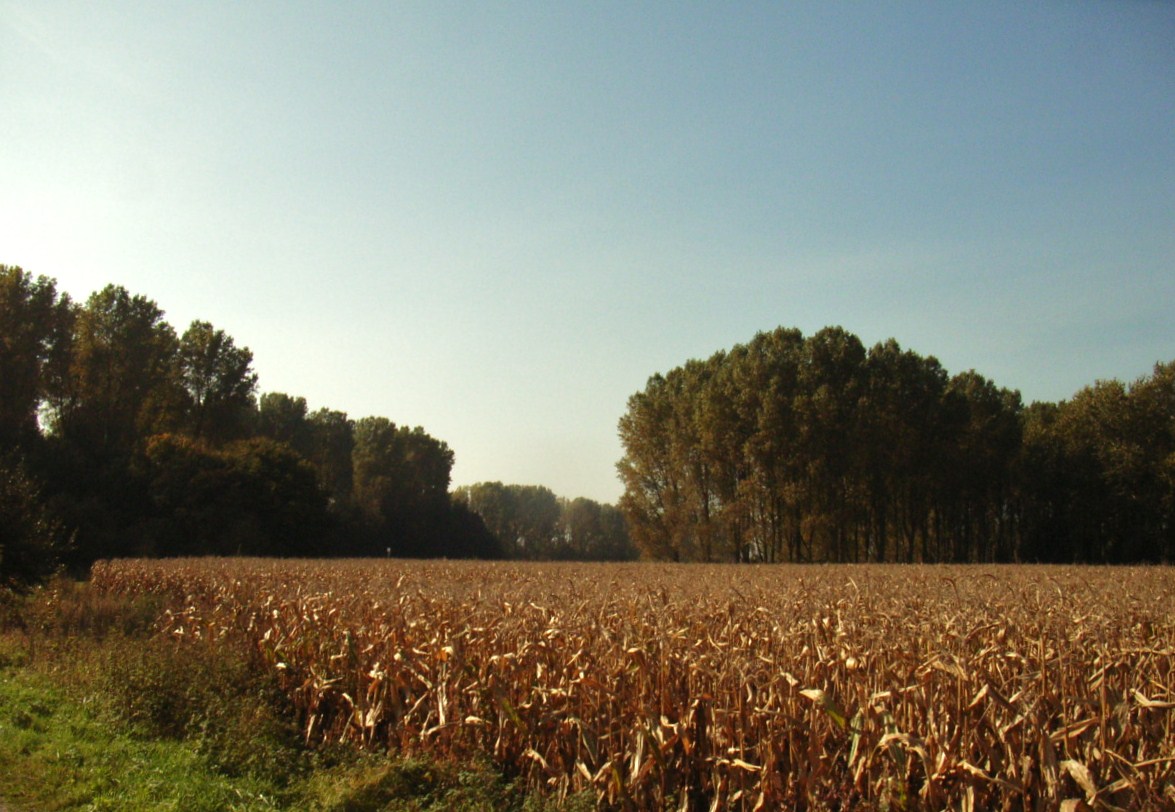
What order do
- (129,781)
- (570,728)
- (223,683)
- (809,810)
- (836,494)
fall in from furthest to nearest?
(836,494) < (223,683) < (129,781) < (570,728) < (809,810)

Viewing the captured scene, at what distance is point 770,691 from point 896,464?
4803cm

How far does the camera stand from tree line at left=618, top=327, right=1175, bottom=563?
49.4 meters

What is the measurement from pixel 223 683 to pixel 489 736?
462cm

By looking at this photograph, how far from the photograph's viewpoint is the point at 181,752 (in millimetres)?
8375

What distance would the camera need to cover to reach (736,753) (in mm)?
5352

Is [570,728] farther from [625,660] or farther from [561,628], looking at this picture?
[561,628]

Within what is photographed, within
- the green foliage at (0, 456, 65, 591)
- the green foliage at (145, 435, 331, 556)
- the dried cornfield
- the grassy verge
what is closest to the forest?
the green foliage at (145, 435, 331, 556)

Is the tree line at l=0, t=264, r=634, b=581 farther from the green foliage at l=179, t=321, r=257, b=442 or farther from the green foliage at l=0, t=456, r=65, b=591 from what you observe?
the green foliage at l=0, t=456, r=65, b=591

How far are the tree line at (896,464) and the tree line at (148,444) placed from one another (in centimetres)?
2333

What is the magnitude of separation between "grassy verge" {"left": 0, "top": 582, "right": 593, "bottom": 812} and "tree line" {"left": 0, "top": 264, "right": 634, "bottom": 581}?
33236 millimetres

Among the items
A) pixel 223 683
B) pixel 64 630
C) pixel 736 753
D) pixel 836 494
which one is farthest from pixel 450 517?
pixel 736 753

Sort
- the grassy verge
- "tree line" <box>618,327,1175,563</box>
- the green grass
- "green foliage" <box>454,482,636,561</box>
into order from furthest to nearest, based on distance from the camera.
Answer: "green foliage" <box>454,482,636,561</box> < "tree line" <box>618,327,1175,563</box> < the green grass < the grassy verge

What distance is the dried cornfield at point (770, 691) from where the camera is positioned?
462 cm

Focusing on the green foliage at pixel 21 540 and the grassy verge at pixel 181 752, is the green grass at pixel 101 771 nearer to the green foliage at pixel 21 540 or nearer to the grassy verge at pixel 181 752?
the grassy verge at pixel 181 752
